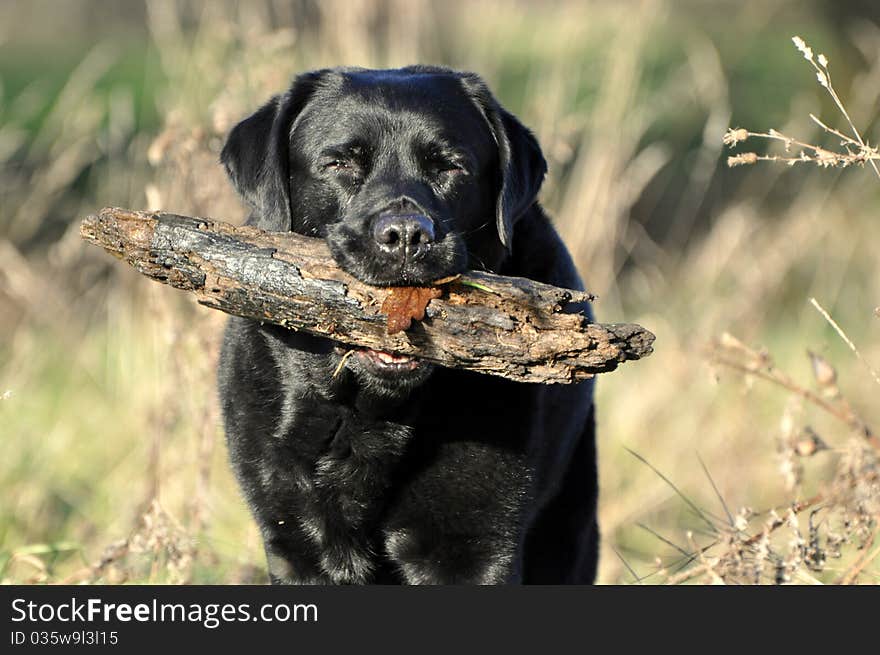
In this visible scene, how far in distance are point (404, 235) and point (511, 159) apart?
0.75 meters

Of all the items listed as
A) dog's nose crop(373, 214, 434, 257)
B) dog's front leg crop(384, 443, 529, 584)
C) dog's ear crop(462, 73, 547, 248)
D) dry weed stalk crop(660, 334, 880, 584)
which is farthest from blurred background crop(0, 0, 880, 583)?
dog's nose crop(373, 214, 434, 257)

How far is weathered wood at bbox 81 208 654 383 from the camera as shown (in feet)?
8.87

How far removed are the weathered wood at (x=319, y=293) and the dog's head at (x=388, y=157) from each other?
26 centimetres

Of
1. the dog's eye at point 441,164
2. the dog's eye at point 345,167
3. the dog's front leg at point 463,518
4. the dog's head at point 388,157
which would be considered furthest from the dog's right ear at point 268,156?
the dog's front leg at point 463,518

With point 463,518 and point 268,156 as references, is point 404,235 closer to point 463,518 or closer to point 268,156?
point 268,156

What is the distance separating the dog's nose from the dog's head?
0.13 metres

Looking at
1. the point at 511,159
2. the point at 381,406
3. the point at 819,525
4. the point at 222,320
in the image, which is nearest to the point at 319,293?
the point at 381,406

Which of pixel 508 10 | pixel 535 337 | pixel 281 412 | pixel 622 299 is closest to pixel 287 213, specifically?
pixel 281 412

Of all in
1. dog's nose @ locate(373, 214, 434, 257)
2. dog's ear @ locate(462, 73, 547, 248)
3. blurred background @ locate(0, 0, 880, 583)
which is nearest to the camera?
dog's nose @ locate(373, 214, 434, 257)

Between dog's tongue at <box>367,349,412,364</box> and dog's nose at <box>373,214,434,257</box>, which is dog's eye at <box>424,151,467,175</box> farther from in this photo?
dog's tongue at <box>367,349,412,364</box>

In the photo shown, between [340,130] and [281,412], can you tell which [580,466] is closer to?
[281,412]

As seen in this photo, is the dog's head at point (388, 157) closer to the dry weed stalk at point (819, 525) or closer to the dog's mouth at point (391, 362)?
the dog's mouth at point (391, 362)

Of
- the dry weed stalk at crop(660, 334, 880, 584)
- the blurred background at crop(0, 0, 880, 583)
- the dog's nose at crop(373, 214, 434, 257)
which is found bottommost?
the blurred background at crop(0, 0, 880, 583)

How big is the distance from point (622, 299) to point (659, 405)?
8.83 feet
